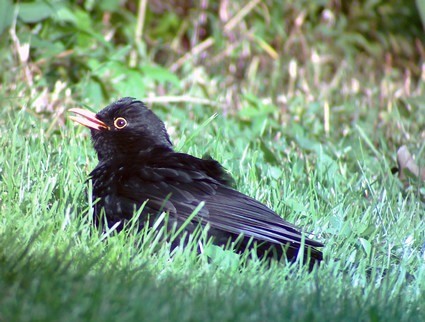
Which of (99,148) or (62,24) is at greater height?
(62,24)

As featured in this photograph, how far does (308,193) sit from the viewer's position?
4.38 metres

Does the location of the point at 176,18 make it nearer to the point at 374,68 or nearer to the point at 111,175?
the point at 374,68

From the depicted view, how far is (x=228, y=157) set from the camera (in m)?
4.73

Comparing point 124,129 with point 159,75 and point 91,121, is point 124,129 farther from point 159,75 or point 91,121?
point 159,75

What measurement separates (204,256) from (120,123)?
1221 mm

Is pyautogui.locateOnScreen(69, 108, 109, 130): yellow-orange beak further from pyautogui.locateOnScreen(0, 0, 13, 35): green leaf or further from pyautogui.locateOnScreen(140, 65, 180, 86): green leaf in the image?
pyautogui.locateOnScreen(140, 65, 180, 86): green leaf

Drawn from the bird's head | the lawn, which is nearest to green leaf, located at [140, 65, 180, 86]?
the lawn

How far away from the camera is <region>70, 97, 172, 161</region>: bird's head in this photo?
4316 millimetres

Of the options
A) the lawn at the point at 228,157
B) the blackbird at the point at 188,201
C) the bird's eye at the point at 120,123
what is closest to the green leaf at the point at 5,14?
the lawn at the point at 228,157

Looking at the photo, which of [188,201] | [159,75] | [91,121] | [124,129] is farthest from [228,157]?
[159,75]

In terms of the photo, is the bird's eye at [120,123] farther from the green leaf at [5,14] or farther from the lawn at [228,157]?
the green leaf at [5,14]

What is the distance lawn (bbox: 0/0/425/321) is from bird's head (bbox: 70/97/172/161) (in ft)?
0.66

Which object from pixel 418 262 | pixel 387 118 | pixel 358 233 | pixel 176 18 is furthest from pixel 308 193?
pixel 176 18

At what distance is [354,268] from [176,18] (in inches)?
202
